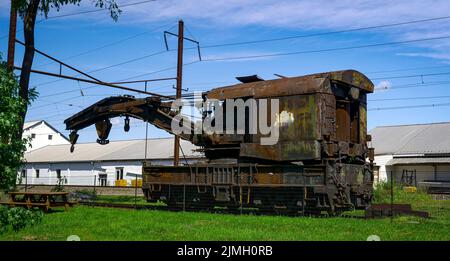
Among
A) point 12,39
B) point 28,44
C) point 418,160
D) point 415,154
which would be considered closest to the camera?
point 28,44

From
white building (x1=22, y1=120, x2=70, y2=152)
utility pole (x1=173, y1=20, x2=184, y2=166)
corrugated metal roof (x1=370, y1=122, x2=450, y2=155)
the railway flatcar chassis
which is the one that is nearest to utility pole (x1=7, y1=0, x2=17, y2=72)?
utility pole (x1=173, y1=20, x2=184, y2=166)

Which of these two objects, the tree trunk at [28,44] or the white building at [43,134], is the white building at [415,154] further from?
the white building at [43,134]

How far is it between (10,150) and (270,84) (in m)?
10.2

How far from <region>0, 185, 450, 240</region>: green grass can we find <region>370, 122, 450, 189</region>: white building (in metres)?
21.5

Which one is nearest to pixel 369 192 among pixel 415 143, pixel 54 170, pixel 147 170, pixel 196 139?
pixel 196 139

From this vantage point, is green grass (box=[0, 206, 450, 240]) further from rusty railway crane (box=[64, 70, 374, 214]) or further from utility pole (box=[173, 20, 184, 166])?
utility pole (box=[173, 20, 184, 166])

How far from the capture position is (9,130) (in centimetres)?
782

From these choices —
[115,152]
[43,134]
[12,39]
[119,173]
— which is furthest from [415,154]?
[43,134]

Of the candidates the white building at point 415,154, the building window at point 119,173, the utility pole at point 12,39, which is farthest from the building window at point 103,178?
the utility pole at point 12,39

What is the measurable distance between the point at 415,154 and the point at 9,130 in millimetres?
36330

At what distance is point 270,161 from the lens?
16.5 metres

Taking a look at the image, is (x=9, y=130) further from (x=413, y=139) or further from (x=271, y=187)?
(x=413, y=139)

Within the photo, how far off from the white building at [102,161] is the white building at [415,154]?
15.7 m

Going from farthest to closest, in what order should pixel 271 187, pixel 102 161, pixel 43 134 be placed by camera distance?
pixel 43 134 → pixel 102 161 → pixel 271 187
